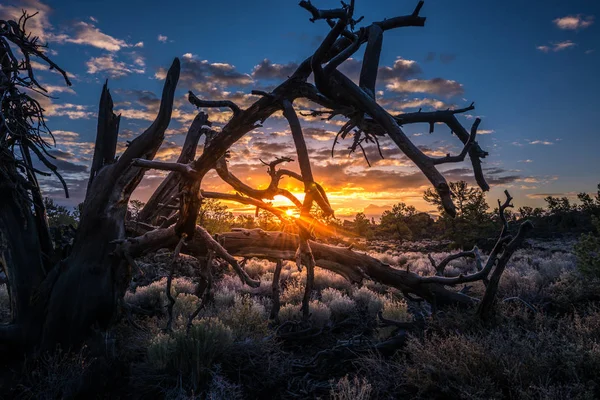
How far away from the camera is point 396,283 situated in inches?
251

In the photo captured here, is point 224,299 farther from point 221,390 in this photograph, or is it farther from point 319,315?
point 221,390

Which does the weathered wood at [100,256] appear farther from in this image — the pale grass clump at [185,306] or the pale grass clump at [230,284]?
the pale grass clump at [230,284]

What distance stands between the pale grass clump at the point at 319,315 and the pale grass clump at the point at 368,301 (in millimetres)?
1160

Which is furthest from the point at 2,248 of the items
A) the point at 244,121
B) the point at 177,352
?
the point at 244,121

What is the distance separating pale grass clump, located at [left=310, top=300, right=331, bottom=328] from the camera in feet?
24.0

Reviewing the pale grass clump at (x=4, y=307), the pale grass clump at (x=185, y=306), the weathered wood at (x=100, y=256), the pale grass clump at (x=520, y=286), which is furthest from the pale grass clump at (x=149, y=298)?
the pale grass clump at (x=520, y=286)

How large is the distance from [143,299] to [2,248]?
4327mm

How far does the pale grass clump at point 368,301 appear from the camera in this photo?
8320 millimetres

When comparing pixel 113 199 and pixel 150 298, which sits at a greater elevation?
pixel 113 199

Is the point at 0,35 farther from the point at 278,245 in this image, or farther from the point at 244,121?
the point at 278,245

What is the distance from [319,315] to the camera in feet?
24.4

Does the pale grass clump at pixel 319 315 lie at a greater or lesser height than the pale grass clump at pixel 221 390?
lesser

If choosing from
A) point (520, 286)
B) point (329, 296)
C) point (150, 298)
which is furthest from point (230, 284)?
point (520, 286)

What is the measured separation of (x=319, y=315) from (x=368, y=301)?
2127 millimetres
